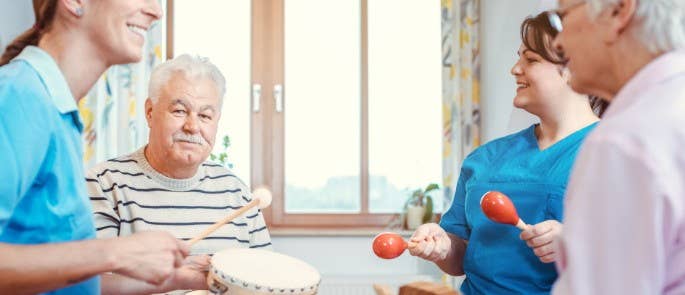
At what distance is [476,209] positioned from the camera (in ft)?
5.23

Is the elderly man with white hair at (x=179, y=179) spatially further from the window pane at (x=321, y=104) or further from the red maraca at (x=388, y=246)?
the window pane at (x=321, y=104)

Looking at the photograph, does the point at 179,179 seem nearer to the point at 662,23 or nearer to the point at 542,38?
the point at 542,38

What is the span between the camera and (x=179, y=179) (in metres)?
1.83

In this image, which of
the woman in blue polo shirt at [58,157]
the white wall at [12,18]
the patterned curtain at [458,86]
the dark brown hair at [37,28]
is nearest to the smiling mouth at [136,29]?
the woman in blue polo shirt at [58,157]

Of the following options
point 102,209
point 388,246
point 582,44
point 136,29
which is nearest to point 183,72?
point 102,209

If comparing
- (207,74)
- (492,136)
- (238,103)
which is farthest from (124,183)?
(492,136)

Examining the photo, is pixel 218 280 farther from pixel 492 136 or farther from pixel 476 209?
pixel 492 136

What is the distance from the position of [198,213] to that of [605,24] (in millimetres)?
1279

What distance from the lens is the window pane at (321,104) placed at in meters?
3.92

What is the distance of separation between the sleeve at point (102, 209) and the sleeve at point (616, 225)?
1.30m

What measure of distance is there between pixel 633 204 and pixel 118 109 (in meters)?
3.29

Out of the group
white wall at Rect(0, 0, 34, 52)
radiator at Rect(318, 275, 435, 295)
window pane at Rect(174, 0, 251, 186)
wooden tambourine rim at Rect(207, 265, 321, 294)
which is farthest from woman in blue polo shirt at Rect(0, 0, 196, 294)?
window pane at Rect(174, 0, 251, 186)

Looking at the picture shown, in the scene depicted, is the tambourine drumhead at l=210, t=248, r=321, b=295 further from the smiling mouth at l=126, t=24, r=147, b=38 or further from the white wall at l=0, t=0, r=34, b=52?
the white wall at l=0, t=0, r=34, b=52

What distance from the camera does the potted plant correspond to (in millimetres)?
3783
